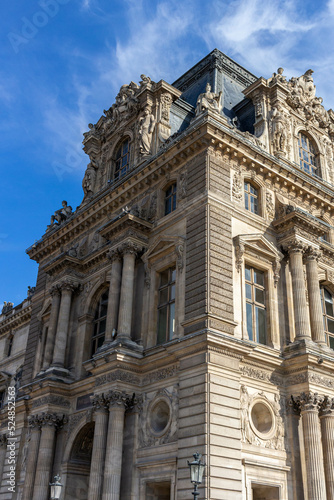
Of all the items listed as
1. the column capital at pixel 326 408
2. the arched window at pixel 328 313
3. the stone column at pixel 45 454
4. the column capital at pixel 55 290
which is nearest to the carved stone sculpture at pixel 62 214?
the column capital at pixel 55 290

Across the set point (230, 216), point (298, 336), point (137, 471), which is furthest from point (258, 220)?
point (137, 471)

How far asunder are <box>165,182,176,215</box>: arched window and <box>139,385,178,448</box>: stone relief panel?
8.94 meters

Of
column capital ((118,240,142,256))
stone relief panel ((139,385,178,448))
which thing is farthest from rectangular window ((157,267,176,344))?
stone relief panel ((139,385,178,448))

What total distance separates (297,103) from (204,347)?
18.5 meters

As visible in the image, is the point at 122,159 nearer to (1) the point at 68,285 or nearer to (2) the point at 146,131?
(2) the point at 146,131

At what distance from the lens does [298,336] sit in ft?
79.9

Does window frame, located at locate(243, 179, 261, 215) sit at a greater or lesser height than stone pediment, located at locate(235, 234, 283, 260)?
greater

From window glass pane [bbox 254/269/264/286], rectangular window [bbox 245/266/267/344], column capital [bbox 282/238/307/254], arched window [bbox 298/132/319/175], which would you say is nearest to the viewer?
rectangular window [bbox 245/266/267/344]

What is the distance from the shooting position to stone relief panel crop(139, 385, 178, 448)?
2152cm

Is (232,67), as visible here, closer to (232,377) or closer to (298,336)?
(298,336)

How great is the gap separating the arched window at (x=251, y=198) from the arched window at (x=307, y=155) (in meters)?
5.60

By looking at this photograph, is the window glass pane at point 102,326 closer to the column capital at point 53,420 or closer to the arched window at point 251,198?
the column capital at point 53,420

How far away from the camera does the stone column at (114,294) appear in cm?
2591

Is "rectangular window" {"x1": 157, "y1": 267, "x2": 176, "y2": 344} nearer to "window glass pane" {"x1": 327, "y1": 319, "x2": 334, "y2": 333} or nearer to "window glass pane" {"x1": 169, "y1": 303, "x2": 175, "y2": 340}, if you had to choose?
"window glass pane" {"x1": 169, "y1": 303, "x2": 175, "y2": 340}
